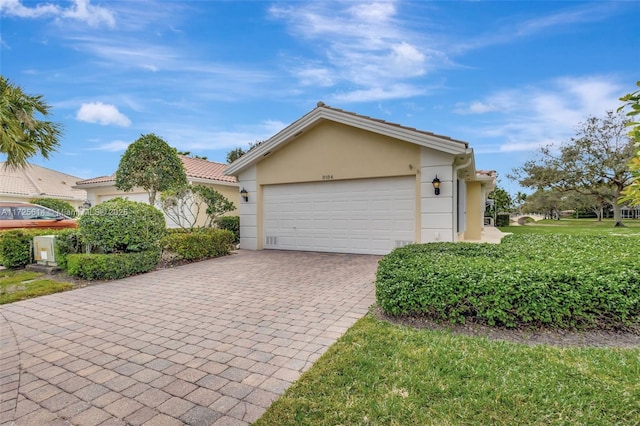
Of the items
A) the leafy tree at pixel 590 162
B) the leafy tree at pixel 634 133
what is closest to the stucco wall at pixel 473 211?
the leafy tree at pixel 634 133

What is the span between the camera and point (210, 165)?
1806 centimetres

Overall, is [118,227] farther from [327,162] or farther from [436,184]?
[436,184]

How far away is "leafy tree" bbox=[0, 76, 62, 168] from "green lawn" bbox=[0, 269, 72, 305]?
10.6 feet

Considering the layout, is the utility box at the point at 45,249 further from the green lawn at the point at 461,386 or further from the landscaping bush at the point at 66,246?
the green lawn at the point at 461,386

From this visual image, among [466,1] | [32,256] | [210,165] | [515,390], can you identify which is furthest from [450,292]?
[210,165]

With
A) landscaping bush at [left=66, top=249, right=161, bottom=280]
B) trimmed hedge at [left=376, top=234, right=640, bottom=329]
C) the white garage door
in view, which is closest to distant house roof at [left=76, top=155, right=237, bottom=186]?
the white garage door

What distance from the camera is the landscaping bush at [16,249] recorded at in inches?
333

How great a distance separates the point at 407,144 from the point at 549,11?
4.12 metres

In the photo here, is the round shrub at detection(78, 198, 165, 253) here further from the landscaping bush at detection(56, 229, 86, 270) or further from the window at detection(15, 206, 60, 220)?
the window at detection(15, 206, 60, 220)

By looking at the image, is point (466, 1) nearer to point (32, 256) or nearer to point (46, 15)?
point (46, 15)

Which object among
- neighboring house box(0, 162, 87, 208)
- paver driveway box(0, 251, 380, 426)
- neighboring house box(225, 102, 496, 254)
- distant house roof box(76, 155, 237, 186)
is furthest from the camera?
neighboring house box(0, 162, 87, 208)

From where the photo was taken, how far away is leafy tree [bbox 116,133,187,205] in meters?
11.4

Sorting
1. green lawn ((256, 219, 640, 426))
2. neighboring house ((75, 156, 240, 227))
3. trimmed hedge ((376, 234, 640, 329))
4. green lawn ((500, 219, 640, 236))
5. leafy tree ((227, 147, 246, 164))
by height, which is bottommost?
green lawn ((256, 219, 640, 426))

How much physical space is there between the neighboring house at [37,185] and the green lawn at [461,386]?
813 inches
